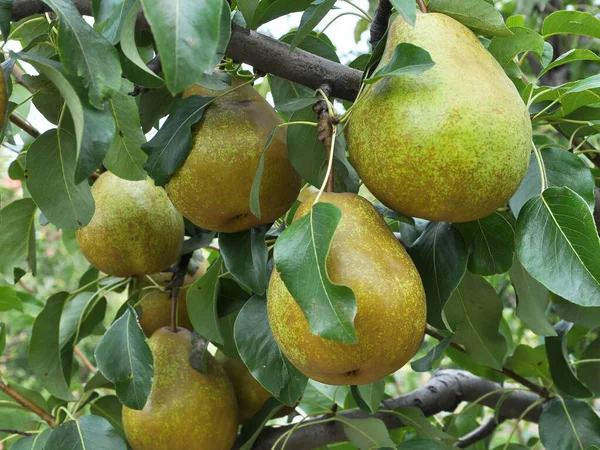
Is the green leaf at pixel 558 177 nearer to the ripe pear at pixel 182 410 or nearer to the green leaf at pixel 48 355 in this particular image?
the ripe pear at pixel 182 410

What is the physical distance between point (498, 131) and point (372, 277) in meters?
0.19

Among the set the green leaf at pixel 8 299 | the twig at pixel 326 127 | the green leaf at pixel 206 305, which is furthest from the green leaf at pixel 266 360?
the green leaf at pixel 8 299

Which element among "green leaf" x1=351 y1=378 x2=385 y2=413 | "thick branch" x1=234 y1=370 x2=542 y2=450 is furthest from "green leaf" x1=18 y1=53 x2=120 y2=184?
"thick branch" x1=234 y1=370 x2=542 y2=450

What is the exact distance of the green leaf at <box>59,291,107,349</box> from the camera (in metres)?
1.33

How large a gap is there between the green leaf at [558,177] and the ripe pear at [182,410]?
0.53m

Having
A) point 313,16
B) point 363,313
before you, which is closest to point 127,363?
point 363,313

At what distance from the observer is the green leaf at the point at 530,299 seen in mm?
1063

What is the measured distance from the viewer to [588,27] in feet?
3.31

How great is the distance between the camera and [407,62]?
2.27 ft

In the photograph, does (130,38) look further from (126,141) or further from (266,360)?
(266,360)

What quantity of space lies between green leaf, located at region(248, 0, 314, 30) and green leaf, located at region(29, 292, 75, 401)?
0.65 m

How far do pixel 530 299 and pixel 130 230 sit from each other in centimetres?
63

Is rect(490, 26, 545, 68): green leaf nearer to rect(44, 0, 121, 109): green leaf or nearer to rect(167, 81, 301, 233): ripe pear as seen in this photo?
rect(167, 81, 301, 233): ripe pear

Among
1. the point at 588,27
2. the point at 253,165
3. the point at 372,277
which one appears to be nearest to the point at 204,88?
the point at 253,165
